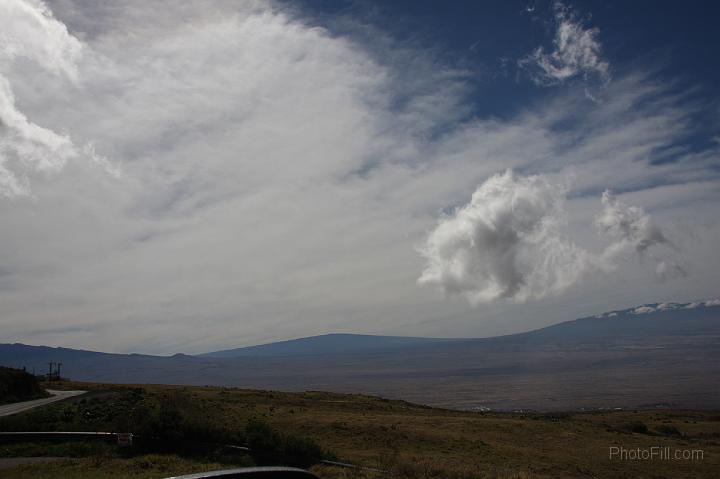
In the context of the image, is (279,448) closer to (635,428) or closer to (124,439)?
(124,439)

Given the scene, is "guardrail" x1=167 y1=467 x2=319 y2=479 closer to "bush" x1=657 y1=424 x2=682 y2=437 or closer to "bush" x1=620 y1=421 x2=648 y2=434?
"bush" x1=620 y1=421 x2=648 y2=434

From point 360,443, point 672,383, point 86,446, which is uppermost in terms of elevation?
point 86,446

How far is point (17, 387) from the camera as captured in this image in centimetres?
4369

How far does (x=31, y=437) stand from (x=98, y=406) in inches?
308

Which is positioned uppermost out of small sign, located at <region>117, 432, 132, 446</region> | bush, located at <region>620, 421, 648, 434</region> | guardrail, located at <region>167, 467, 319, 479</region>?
guardrail, located at <region>167, 467, 319, 479</region>

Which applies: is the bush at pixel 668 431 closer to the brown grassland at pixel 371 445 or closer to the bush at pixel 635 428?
the brown grassland at pixel 371 445

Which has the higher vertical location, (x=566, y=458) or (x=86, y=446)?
(x=86, y=446)

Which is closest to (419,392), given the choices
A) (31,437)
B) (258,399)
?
(258,399)

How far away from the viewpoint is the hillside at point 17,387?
41875mm

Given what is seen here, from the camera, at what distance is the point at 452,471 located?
66.3 feet

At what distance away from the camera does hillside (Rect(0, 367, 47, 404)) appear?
41.9 metres

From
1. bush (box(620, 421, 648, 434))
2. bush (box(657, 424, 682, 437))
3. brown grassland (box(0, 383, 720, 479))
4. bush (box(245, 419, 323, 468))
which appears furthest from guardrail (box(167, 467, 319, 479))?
bush (box(657, 424, 682, 437))

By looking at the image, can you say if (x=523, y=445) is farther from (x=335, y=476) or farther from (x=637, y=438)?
(x=335, y=476)

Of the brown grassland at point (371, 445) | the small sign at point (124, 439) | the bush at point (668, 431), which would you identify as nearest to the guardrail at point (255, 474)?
the brown grassland at point (371, 445)
